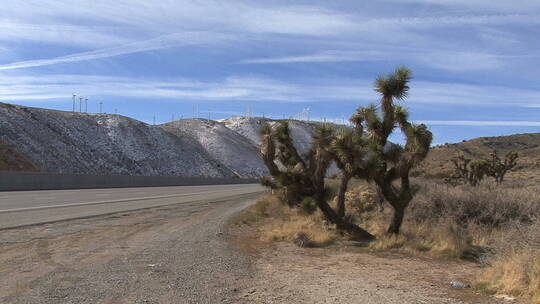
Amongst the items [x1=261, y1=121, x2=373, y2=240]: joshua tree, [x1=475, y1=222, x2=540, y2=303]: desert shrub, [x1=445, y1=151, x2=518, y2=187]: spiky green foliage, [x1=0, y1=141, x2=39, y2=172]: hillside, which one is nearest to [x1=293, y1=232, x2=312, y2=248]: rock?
[x1=261, y1=121, x2=373, y2=240]: joshua tree

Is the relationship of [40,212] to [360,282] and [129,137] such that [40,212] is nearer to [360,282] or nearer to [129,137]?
[360,282]

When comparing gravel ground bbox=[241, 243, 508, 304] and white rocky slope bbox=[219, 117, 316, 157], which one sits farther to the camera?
white rocky slope bbox=[219, 117, 316, 157]

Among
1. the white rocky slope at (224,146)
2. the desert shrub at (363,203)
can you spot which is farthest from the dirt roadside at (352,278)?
the white rocky slope at (224,146)

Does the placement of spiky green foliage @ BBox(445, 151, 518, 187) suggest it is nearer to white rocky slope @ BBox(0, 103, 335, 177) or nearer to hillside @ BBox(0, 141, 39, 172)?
white rocky slope @ BBox(0, 103, 335, 177)

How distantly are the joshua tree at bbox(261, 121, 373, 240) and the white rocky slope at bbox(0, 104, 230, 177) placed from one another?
49.2 metres

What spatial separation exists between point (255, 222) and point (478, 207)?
8.15 metres

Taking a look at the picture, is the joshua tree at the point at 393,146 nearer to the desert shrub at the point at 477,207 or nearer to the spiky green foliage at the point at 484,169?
the desert shrub at the point at 477,207

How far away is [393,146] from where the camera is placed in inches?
500

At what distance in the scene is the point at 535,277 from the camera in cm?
712

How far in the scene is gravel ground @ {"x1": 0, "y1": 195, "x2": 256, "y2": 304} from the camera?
7133 millimetres

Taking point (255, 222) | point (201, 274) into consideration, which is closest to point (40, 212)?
point (255, 222)

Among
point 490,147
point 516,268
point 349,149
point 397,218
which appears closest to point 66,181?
point 349,149

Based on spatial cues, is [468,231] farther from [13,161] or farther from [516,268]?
[13,161]

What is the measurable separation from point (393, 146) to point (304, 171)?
3.72 metres
